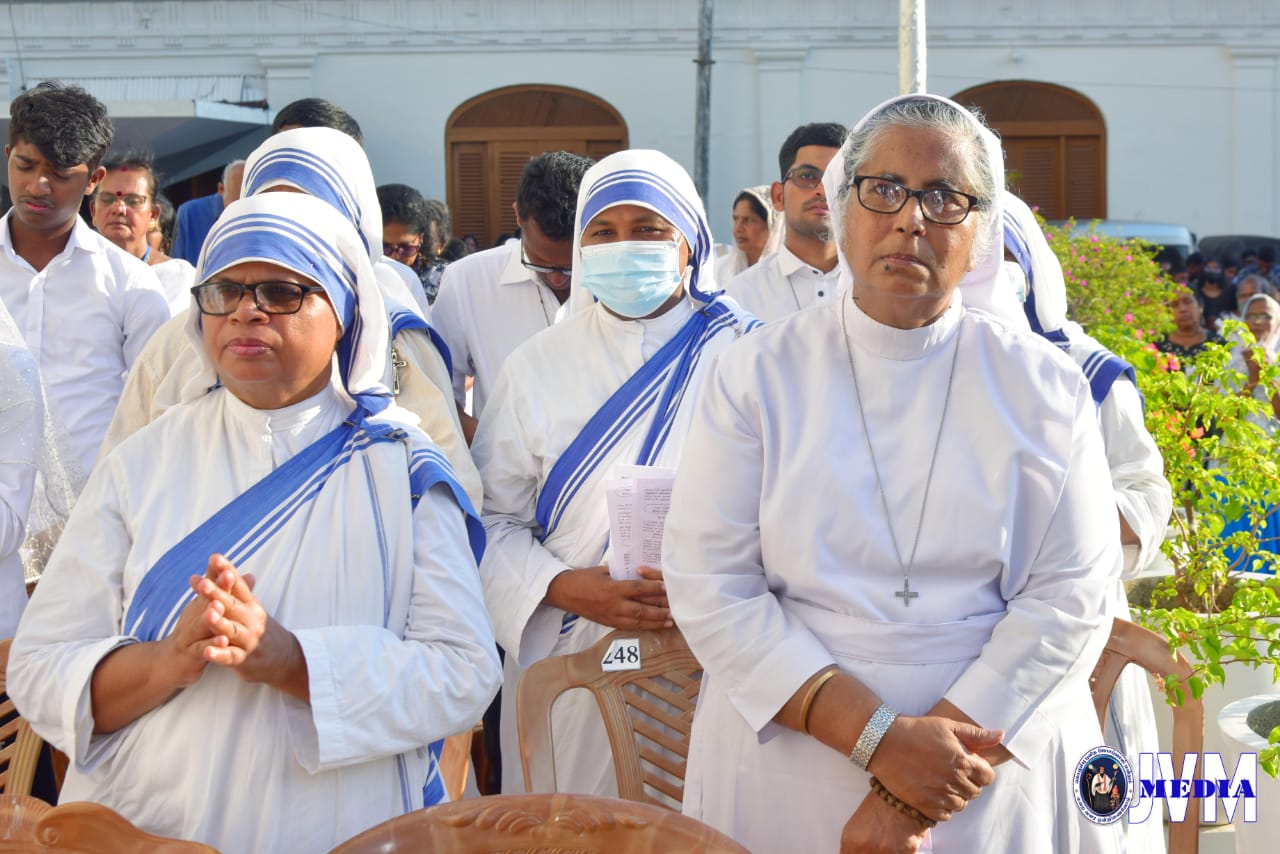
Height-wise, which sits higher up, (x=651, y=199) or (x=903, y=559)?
(x=651, y=199)

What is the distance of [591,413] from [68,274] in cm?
181

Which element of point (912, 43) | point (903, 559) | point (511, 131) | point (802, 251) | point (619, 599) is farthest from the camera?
point (511, 131)

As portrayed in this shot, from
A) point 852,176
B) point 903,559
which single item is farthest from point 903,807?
point 852,176

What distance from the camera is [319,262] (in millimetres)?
2438

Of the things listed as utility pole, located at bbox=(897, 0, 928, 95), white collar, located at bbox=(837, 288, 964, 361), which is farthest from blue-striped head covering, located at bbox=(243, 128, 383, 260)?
utility pole, located at bbox=(897, 0, 928, 95)

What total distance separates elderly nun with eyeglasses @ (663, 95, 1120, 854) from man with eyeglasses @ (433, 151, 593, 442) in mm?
1914

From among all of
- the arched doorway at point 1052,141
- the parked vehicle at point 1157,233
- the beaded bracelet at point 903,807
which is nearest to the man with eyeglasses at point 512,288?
the beaded bracelet at point 903,807

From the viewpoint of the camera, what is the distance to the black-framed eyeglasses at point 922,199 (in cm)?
220

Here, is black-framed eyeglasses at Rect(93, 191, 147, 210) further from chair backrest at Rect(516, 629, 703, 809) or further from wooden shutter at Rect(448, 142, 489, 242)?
wooden shutter at Rect(448, 142, 489, 242)

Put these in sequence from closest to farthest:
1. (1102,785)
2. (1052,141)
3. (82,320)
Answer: (1102,785) < (82,320) < (1052,141)

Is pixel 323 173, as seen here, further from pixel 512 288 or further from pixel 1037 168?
pixel 1037 168

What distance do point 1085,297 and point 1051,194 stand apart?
8.52 m

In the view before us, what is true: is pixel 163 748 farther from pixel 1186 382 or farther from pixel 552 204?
pixel 1186 382

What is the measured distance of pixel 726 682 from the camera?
223 centimetres
